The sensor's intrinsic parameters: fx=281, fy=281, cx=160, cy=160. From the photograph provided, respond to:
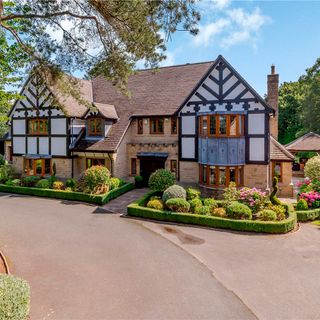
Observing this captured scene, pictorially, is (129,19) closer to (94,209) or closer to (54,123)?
(94,209)

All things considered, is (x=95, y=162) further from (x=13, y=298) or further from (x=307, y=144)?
(x=307, y=144)

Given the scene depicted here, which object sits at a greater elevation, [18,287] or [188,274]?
[18,287]

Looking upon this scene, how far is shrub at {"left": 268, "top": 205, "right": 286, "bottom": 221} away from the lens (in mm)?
15318

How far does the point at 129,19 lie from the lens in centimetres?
1194

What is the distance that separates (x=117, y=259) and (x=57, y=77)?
9335 mm

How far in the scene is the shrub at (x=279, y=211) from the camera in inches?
Result: 603

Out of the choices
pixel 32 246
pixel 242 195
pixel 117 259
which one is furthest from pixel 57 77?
pixel 242 195

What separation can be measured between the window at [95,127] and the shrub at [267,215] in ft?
50.0

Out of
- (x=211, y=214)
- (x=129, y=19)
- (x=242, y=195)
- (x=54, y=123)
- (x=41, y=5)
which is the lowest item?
(x=211, y=214)

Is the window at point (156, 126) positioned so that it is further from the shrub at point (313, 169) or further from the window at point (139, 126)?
the shrub at point (313, 169)

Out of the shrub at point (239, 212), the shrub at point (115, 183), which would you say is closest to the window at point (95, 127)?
the shrub at point (115, 183)

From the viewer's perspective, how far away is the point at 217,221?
15133 mm

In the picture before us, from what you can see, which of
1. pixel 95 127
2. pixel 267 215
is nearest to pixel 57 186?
pixel 95 127

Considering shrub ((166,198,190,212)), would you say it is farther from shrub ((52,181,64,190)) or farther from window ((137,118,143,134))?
shrub ((52,181,64,190))
